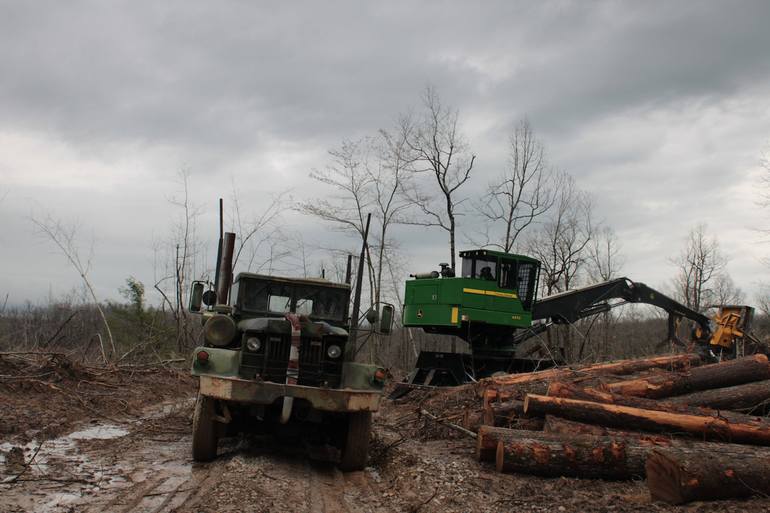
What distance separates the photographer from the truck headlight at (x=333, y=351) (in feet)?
25.5

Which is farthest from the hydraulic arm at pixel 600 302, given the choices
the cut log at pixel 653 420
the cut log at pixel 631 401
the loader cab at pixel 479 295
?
the cut log at pixel 653 420

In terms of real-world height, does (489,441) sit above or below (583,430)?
below

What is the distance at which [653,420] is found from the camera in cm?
794

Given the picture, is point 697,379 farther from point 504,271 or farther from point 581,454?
point 504,271

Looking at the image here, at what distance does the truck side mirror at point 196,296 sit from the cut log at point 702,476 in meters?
6.18

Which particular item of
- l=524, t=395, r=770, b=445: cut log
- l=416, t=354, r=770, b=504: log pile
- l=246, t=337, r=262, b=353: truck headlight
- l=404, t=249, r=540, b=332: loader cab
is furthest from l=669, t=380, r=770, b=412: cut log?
l=404, t=249, r=540, b=332: loader cab

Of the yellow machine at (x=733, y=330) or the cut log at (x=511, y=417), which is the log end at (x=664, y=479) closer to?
the cut log at (x=511, y=417)

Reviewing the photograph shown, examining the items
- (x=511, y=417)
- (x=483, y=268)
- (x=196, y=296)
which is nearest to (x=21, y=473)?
(x=196, y=296)

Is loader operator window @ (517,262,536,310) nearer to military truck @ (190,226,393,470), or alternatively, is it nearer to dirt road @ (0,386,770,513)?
dirt road @ (0,386,770,513)

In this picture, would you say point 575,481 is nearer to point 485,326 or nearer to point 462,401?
point 462,401

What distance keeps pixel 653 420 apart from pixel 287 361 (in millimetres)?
4592

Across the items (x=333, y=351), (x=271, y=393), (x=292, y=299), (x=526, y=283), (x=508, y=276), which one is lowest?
(x=271, y=393)

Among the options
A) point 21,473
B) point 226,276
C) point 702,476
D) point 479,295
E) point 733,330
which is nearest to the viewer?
point 702,476

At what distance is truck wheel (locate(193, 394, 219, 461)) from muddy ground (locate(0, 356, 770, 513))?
164 millimetres
